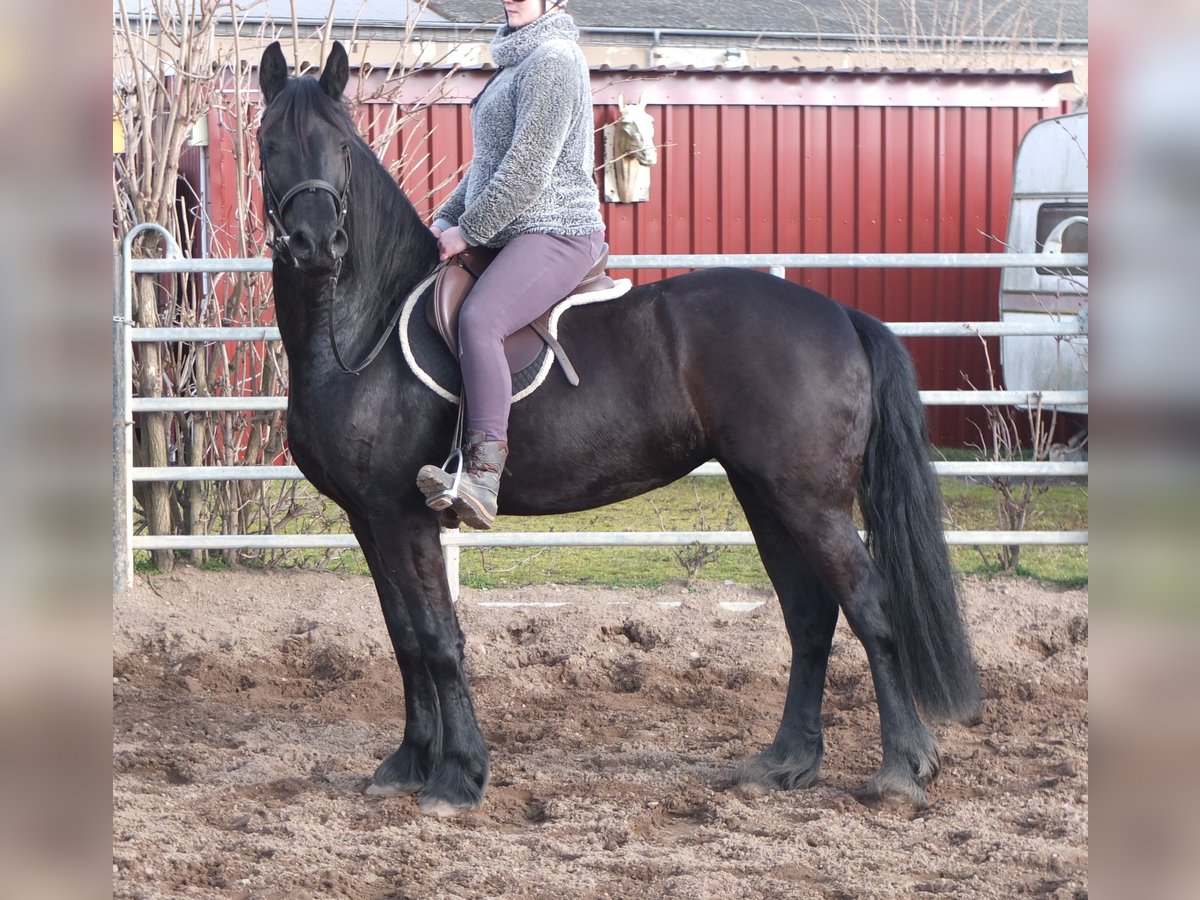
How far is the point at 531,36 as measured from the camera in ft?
12.1

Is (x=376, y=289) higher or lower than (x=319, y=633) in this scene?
higher

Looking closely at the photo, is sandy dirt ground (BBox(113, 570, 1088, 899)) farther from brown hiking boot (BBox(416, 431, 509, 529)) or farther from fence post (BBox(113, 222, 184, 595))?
brown hiking boot (BBox(416, 431, 509, 529))

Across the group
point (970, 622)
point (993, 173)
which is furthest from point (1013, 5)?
point (970, 622)

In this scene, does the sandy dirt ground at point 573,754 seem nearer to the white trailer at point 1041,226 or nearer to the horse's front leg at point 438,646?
the horse's front leg at point 438,646

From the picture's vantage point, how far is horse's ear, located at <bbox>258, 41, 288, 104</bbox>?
11.2ft

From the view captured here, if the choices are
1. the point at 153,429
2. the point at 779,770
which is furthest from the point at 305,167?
the point at 153,429

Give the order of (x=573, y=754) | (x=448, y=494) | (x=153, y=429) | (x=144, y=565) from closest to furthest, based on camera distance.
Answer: (x=448, y=494), (x=573, y=754), (x=153, y=429), (x=144, y=565)

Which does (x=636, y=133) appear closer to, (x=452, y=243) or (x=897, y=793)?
(x=452, y=243)

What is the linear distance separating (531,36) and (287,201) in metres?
0.93

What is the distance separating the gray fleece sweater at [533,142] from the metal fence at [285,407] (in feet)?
6.46

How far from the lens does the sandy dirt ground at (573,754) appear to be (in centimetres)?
311
